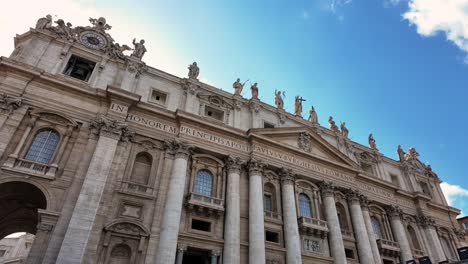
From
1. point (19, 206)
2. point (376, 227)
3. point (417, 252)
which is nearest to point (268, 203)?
point (376, 227)

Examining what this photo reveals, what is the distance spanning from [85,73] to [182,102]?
7944 mm

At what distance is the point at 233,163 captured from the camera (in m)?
23.0

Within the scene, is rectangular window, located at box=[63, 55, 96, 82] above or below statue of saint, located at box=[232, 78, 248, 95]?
below

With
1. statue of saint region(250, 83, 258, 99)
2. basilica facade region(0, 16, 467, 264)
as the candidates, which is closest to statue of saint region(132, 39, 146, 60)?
basilica facade region(0, 16, 467, 264)

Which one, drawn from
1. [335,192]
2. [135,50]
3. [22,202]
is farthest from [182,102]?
[335,192]

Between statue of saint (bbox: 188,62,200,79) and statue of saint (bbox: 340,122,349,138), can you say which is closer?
statue of saint (bbox: 188,62,200,79)

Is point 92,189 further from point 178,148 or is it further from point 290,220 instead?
point 290,220

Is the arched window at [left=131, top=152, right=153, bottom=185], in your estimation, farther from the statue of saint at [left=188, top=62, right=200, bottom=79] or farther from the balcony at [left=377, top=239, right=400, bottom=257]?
the balcony at [left=377, top=239, right=400, bottom=257]

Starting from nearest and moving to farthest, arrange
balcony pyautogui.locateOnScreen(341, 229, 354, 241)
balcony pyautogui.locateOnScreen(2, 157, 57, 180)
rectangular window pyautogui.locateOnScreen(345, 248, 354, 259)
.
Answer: balcony pyautogui.locateOnScreen(2, 157, 57, 180), rectangular window pyautogui.locateOnScreen(345, 248, 354, 259), balcony pyautogui.locateOnScreen(341, 229, 354, 241)

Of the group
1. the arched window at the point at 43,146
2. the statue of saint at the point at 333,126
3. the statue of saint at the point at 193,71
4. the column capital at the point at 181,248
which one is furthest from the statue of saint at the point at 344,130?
the arched window at the point at 43,146

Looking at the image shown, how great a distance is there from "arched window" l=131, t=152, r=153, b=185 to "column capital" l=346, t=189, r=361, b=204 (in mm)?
18121

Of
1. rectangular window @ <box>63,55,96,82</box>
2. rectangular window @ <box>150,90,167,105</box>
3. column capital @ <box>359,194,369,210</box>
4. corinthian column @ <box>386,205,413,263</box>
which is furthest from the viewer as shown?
column capital @ <box>359,194,369,210</box>

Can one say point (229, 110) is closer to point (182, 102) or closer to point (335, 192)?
point (182, 102)

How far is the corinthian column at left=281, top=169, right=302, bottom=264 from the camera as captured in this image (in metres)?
20.7
